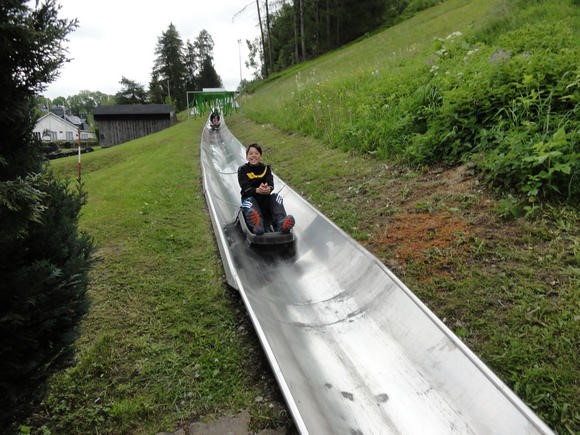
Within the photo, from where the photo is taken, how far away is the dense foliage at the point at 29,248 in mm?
1737

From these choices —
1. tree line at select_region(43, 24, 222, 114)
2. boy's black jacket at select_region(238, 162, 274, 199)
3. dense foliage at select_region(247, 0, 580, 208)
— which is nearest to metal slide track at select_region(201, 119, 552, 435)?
boy's black jacket at select_region(238, 162, 274, 199)

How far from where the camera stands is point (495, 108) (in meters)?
5.26

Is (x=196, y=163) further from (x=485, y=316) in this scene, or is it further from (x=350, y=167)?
(x=485, y=316)

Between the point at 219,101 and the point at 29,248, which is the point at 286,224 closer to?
the point at 29,248

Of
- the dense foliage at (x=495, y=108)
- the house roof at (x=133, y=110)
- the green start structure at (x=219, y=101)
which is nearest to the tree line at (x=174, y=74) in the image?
the house roof at (x=133, y=110)

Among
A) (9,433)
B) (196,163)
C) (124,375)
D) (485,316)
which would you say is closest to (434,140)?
(485,316)

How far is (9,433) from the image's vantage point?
1947 mm

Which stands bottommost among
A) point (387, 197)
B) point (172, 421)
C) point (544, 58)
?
point (172, 421)

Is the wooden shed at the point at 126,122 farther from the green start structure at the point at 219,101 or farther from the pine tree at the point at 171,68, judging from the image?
the pine tree at the point at 171,68

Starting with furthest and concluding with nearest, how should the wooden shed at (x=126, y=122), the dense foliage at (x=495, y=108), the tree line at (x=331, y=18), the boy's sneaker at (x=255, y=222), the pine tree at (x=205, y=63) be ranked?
the pine tree at (x=205, y=63), the tree line at (x=331, y=18), the wooden shed at (x=126, y=122), the boy's sneaker at (x=255, y=222), the dense foliage at (x=495, y=108)

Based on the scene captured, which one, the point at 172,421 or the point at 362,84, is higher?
the point at 362,84

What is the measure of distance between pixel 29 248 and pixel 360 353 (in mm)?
2254

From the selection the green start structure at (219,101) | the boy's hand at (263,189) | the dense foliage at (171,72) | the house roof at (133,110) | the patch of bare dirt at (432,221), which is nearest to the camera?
the patch of bare dirt at (432,221)

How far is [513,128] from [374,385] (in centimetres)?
372
